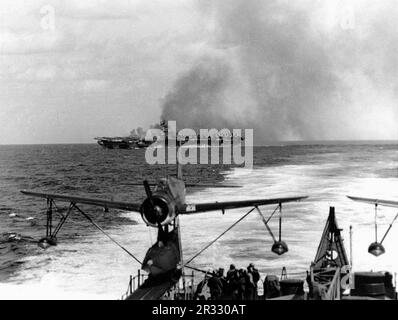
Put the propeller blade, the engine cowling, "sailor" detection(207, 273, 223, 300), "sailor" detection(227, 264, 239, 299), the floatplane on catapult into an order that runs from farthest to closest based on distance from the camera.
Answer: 1. the engine cowling
2. the floatplane on catapult
3. the propeller blade
4. "sailor" detection(227, 264, 239, 299)
5. "sailor" detection(207, 273, 223, 300)

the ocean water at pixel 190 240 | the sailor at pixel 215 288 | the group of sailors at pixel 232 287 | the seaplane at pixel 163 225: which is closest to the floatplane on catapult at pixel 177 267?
the seaplane at pixel 163 225

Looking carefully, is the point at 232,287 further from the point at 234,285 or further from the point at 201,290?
the point at 201,290

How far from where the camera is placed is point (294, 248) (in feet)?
148

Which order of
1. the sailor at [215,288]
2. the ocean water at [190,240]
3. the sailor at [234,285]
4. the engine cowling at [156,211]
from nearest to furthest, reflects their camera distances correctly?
the sailor at [215,288], the sailor at [234,285], the engine cowling at [156,211], the ocean water at [190,240]

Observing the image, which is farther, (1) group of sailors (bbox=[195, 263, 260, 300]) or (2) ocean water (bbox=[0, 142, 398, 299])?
(2) ocean water (bbox=[0, 142, 398, 299])

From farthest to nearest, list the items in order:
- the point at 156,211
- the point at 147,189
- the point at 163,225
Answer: the point at 163,225, the point at 156,211, the point at 147,189

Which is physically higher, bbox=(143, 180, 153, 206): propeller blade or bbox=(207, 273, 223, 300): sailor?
bbox=(143, 180, 153, 206): propeller blade

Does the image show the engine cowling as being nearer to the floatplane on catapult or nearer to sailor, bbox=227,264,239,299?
the floatplane on catapult

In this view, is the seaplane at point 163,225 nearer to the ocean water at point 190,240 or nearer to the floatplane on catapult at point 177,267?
the floatplane on catapult at point 177,267

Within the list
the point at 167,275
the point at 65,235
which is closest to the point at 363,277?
the point at 167,275

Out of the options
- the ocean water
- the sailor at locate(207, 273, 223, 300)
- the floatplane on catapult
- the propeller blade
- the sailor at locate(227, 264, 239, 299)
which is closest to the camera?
the sailor at locate(207, 273, 223, 300)

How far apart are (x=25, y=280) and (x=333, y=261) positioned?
20.0m

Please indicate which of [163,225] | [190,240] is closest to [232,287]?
[163,225]

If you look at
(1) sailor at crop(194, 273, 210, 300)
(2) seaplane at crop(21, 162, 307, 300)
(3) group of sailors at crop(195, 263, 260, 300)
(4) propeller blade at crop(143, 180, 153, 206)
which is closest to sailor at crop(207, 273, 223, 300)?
(3) group of sailors at crop(195, 263, 260, 300)
